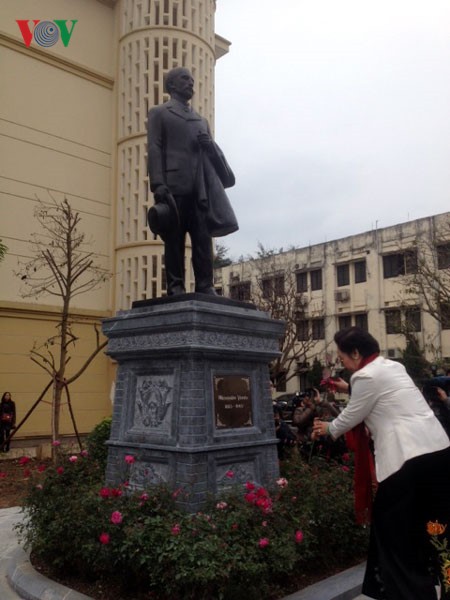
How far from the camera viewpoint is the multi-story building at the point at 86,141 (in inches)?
535

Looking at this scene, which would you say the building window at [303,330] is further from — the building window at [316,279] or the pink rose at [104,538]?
the pink rose at [104,538]

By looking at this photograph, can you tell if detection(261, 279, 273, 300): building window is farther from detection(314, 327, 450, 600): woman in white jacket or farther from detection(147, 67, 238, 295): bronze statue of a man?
detection(314, 327, 450, 600): woman in white jacket

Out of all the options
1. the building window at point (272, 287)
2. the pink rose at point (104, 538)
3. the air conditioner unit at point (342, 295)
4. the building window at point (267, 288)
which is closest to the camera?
the pink rose at point (104, 538)

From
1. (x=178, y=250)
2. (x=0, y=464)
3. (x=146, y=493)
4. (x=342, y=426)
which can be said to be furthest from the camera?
(x=0, y=464)

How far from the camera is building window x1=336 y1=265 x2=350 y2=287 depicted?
28.5 meters

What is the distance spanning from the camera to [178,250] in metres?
5.45

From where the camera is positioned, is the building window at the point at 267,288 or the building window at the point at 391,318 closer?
Result: the building window at the point at 267,288

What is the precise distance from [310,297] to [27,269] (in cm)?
1867

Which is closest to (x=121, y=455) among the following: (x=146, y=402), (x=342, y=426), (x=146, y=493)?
(x=146, y=402)

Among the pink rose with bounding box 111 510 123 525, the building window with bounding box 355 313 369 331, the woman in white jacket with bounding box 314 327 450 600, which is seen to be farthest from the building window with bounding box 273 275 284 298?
the woman in white jacket with bounding box 314 327 450 600

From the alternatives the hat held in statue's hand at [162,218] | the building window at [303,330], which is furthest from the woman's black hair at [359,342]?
the building window at [303,330]

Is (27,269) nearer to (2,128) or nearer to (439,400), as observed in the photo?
(2,128)

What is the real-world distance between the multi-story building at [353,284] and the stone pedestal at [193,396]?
17.0 metres

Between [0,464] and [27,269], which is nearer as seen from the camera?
[0,464]
